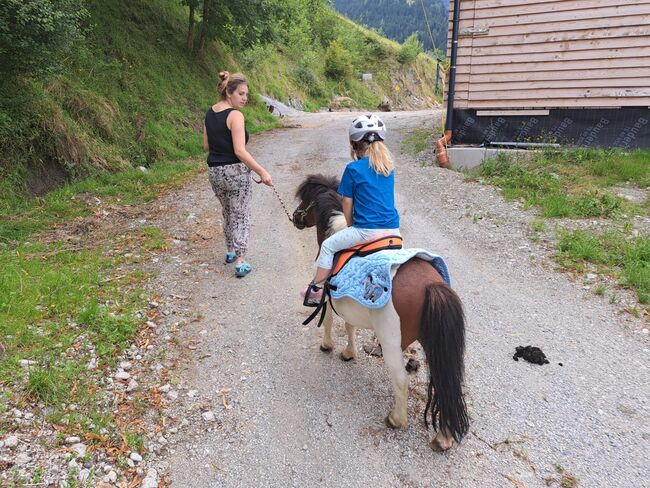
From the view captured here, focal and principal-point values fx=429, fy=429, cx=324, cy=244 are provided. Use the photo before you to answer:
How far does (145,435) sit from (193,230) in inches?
170

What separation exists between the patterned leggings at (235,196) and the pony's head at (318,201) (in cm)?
112

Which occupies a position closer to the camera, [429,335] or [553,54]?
[429,335]

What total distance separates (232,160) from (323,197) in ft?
5.21

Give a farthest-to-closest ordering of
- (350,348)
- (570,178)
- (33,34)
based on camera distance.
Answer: (570,178)
(33,34)
(350,348)

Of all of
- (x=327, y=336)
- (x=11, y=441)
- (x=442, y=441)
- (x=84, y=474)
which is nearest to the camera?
(x=84, y=474)

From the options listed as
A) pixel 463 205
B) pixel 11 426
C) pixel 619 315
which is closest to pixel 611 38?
pixel 463 205

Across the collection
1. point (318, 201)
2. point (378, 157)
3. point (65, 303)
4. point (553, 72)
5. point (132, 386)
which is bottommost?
point (132, 386)

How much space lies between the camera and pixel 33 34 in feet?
21.6

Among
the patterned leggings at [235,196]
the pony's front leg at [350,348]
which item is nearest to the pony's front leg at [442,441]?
the pony's front leg at [350,348]

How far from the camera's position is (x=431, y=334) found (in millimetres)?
2727

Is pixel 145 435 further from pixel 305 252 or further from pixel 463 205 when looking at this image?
pixel 463 205

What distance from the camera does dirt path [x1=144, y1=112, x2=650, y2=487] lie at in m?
2.83

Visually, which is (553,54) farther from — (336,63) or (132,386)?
(336,63)

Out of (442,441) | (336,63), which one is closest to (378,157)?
(442,441)
